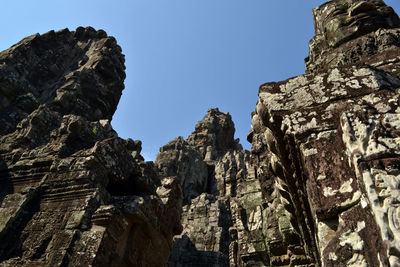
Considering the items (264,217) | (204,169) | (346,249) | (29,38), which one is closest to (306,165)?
(346,249)

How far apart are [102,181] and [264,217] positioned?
3.58 m

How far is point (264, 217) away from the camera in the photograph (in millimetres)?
6297

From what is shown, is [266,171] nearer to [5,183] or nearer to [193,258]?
[5,183]

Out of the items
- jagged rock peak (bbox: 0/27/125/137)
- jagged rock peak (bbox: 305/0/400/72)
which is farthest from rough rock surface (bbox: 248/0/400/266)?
jagged rock peak (bbox: 0/27/125/137)

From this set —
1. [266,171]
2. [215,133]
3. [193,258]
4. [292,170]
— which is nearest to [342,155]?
[292,170]

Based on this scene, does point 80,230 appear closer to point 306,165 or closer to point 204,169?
point 306,165

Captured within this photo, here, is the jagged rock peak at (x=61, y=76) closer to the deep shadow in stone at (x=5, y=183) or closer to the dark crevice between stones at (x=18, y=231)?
the deep shadow in stone at (x=5, y=183)

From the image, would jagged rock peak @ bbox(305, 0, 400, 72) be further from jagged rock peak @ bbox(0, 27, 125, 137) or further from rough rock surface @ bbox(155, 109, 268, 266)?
jagged rock peak @ bbox(0, 27, 125, 137)

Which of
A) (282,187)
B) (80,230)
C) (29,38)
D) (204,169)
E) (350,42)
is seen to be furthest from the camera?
(204,169)

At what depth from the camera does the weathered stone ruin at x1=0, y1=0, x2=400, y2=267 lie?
5.85 feet

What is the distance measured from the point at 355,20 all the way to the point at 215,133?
2033 inches

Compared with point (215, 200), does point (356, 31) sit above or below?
below

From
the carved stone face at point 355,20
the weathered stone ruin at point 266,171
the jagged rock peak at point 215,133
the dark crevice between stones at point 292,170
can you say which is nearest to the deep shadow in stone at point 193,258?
the weathered stone ruin at point 266,171

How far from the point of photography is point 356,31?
4.41 metres
